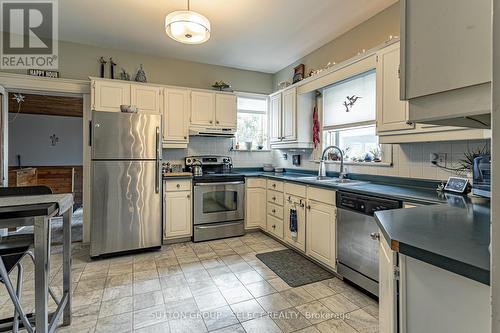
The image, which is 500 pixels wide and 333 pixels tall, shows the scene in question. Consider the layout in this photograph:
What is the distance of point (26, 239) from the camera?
66.0 inches

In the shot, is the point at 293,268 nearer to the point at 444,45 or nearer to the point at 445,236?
the point at 445,236

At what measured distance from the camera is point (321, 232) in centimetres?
274

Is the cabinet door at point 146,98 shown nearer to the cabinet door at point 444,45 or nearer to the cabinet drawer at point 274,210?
the cabinet drawer at point 274,210

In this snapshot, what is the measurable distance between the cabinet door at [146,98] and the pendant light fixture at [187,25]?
1.48 metres

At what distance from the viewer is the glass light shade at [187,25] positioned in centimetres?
214

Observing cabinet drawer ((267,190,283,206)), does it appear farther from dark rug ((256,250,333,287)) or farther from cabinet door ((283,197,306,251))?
dark rug ((256,250,333,287))

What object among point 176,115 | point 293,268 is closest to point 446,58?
point 293,268

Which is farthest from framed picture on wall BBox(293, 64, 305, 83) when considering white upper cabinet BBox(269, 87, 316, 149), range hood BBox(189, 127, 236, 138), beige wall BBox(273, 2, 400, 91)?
range hood BBox(189, 127, 236, 138)

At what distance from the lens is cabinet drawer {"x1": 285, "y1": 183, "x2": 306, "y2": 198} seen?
3.03 meters

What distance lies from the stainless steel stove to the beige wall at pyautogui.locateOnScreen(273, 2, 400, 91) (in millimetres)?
2063

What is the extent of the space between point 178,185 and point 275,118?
188 centimetres

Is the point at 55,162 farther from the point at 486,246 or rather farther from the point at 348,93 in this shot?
the point at 486,246

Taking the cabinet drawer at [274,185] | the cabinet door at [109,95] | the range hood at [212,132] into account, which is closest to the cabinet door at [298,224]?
the cabinet drawer at [274,185]

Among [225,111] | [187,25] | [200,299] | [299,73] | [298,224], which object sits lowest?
[200,299]
